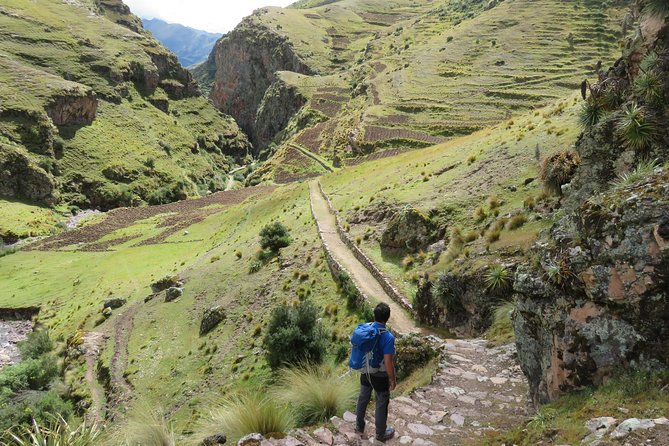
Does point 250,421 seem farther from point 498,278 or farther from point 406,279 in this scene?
point 406,279

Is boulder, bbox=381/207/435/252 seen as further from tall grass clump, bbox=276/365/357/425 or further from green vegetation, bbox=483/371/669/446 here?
green vegetation, bbox=483/371/669/446

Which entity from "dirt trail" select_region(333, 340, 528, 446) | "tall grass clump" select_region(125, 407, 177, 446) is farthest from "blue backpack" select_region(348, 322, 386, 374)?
"tall grass clump" select_region(125, 407, 177, 446)

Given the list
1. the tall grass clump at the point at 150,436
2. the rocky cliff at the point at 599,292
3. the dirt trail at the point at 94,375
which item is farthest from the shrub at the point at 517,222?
the dirt trail at the point at 94,375

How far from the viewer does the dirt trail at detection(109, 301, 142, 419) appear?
26000mm

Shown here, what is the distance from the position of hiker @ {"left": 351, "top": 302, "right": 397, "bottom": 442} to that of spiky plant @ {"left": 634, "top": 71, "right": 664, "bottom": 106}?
11376 mm

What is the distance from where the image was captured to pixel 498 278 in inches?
665

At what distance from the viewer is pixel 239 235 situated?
2067 inches

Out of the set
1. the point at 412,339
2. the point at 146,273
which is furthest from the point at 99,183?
the point at 412,339

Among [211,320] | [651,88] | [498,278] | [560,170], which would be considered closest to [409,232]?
[560,170]

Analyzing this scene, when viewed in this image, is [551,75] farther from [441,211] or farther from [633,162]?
[633,162]

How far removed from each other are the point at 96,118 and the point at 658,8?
146456 millimetres

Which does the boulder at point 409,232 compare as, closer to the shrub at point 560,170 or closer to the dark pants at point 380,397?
the shrub at point 560,170

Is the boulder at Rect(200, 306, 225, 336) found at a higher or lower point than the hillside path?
lower

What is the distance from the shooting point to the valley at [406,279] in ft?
26.4
